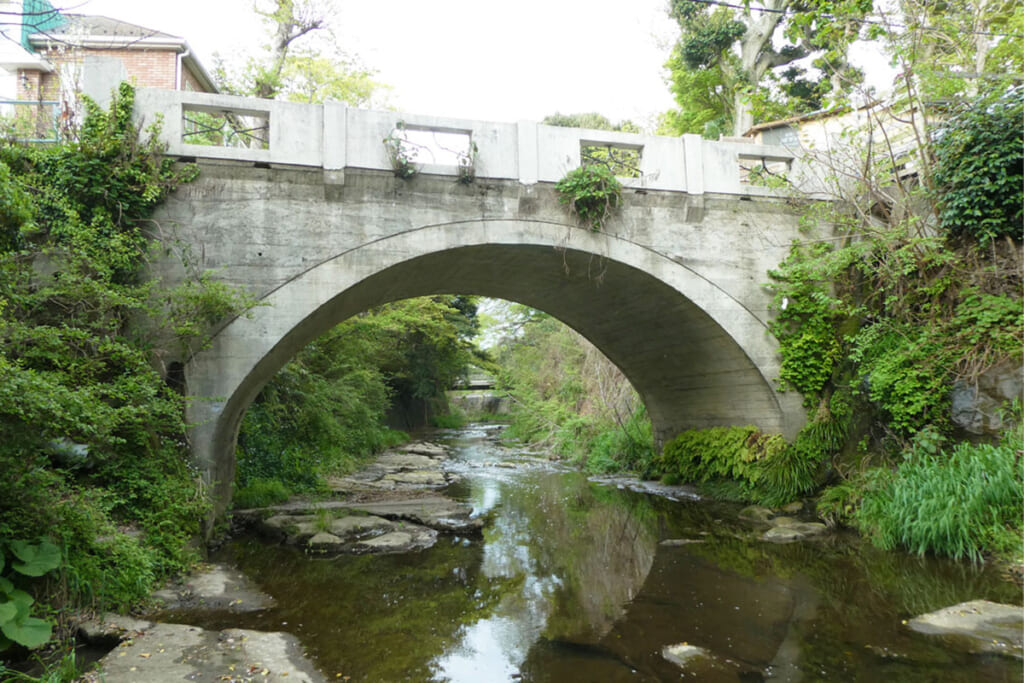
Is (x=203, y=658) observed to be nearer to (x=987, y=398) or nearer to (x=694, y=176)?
(x=694, y=176)

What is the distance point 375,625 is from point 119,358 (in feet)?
10.3

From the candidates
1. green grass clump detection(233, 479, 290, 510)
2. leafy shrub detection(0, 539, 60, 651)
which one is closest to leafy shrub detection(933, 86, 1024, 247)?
leafy shrub detection(0, 539, 60, 651)

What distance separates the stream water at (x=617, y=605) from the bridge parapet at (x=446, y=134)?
4.33 m

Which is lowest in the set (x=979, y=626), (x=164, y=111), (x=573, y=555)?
(x=573, y=555)

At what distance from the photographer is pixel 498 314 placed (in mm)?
25703

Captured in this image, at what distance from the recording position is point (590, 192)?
761 cm

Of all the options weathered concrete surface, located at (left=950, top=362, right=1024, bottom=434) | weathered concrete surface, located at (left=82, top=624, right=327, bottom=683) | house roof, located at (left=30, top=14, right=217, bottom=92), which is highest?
house roof, located at (left=30, top=14, right=217, bottom=92)

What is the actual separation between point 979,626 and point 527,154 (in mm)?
6210

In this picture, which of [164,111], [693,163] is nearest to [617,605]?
[693,163]

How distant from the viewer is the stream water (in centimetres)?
377

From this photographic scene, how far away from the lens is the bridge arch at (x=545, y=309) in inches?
256

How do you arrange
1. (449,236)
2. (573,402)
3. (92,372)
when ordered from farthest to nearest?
(573,402) < (449,236) < (92,372)

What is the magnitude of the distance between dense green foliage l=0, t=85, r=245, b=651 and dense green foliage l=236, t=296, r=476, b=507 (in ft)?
11.1

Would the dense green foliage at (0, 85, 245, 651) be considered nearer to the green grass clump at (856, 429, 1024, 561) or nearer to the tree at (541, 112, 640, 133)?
the green grass clump at (856, 429, 1024, 561)
